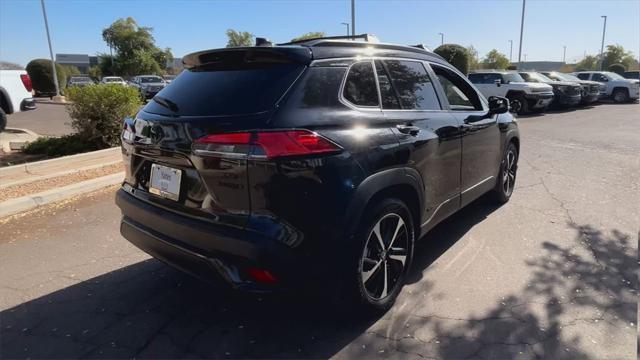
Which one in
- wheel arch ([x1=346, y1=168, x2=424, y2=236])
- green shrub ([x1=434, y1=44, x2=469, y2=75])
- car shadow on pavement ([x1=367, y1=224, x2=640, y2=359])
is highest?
green shrub ([x1=434, y1=44, x2=469, y2=75])

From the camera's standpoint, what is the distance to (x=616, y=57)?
6341 centimetres

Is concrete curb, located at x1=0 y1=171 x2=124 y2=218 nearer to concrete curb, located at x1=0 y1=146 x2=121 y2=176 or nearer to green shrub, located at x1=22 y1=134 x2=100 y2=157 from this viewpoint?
concrete curb, located at x1=0 y1=146 x2=121 y2=176

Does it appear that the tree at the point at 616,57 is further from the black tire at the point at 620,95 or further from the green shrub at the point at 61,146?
the green shrub at the point at 61,146

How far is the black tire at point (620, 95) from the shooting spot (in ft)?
74.9

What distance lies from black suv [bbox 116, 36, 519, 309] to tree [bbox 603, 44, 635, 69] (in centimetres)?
7300

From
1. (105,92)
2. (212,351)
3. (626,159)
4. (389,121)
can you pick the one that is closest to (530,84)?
(626,159)

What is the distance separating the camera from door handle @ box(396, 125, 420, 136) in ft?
10.1

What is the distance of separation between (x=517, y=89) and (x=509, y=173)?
12.5 m

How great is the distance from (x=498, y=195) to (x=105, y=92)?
6655 mm

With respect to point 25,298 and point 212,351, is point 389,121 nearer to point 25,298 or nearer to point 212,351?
point 212,351

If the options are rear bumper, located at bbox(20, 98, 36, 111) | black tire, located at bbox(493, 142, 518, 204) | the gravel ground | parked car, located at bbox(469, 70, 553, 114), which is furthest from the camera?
parked car, located at bbox(469, 70, 553, 114)

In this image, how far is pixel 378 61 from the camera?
3221 mm

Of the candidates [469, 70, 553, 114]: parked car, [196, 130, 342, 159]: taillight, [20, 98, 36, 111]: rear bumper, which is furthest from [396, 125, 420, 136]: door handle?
[469, 70, 553, 114]: parked car

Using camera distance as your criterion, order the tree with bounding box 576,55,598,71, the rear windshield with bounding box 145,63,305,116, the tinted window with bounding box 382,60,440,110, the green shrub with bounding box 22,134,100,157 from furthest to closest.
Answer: the tree with bounding box 576,55,598,71 → the green shrub with bounding box 22,134,100,157 → the tinted window with bounding box 382,60,440,110 → the rear windshield with bounding box 145,63,305,116
